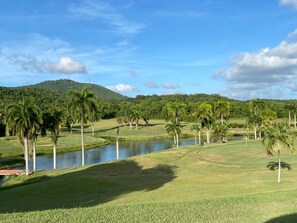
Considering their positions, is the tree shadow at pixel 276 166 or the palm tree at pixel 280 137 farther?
the tree shadow at pixel 276 166

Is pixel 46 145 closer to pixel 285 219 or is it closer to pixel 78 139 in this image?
pixel 78 139

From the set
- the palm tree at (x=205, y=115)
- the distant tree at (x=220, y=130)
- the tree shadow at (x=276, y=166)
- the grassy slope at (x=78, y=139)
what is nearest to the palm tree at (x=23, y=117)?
the tree shadow at (x=276, y=166)

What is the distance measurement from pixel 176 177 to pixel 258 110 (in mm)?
78852

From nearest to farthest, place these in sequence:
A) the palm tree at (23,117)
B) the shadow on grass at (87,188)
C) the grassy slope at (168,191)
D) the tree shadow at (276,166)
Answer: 1. the grassy slope at (168,191)
2. the shadow on grass at (87,188)
3. the tree shadow at (276,166)
4. the palm tree at (23,117)

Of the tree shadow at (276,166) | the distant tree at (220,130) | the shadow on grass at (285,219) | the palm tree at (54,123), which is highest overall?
the palm tree at (54,123)

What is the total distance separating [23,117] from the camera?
56.8 meters

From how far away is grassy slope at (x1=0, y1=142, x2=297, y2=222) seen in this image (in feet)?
55.4

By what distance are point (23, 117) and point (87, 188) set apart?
21292mm

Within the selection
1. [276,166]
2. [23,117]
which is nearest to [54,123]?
[23,117]

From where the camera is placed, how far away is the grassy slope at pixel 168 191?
55.4 feet

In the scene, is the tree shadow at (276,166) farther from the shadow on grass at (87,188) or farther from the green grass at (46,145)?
the green grass at (46,145)

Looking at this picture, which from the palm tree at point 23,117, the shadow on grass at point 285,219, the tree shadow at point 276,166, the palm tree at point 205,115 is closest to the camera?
the shadow on grass at point 285,219

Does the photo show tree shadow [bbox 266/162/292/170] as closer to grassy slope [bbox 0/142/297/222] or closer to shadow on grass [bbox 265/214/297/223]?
grassy slope [bbox 0/142/297/222]

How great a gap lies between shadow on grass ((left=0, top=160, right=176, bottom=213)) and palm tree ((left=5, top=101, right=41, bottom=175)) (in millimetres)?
8319
